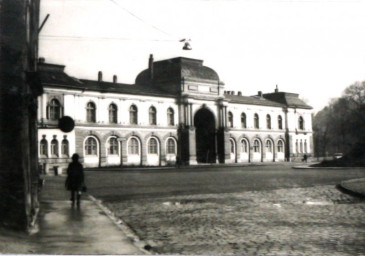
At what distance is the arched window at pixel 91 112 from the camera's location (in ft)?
129

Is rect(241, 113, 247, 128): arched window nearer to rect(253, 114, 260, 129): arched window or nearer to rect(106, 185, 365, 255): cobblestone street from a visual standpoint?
rect(253, 114, 260, 129): arched window

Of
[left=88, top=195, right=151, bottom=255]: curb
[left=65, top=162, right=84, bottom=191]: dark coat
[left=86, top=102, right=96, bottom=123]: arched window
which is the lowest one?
[left=88, top=195, right=151, bottom=255]: curb

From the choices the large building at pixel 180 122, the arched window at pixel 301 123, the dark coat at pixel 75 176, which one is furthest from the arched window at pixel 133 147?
the dark coat at pixel 75 176

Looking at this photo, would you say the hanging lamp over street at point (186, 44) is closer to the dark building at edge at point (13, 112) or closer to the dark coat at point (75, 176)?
the dark building at edge at point (13, 112)

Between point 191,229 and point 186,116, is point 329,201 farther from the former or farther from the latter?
point 186,116

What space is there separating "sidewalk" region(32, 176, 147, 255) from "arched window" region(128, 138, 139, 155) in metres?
30.8

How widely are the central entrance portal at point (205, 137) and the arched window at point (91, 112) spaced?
14623mm

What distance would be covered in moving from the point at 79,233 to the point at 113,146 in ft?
113

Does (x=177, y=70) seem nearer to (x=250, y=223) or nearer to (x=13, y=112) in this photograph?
(x=250, y=223)

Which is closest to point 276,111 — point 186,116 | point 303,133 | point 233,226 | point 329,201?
point 303,133

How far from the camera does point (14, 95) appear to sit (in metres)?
7.62

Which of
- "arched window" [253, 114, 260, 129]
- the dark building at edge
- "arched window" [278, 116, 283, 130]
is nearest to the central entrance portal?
"arched window" [253, 114, 260, 129]

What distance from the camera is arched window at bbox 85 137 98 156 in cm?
3972

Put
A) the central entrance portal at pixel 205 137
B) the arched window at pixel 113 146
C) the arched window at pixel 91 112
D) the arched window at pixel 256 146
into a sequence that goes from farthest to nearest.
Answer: the arched window at pixel 256 146 < the central entrance portal at pixel 205 137 < the arched window at pixel 113 146 < the arched window at pixel 91 112
